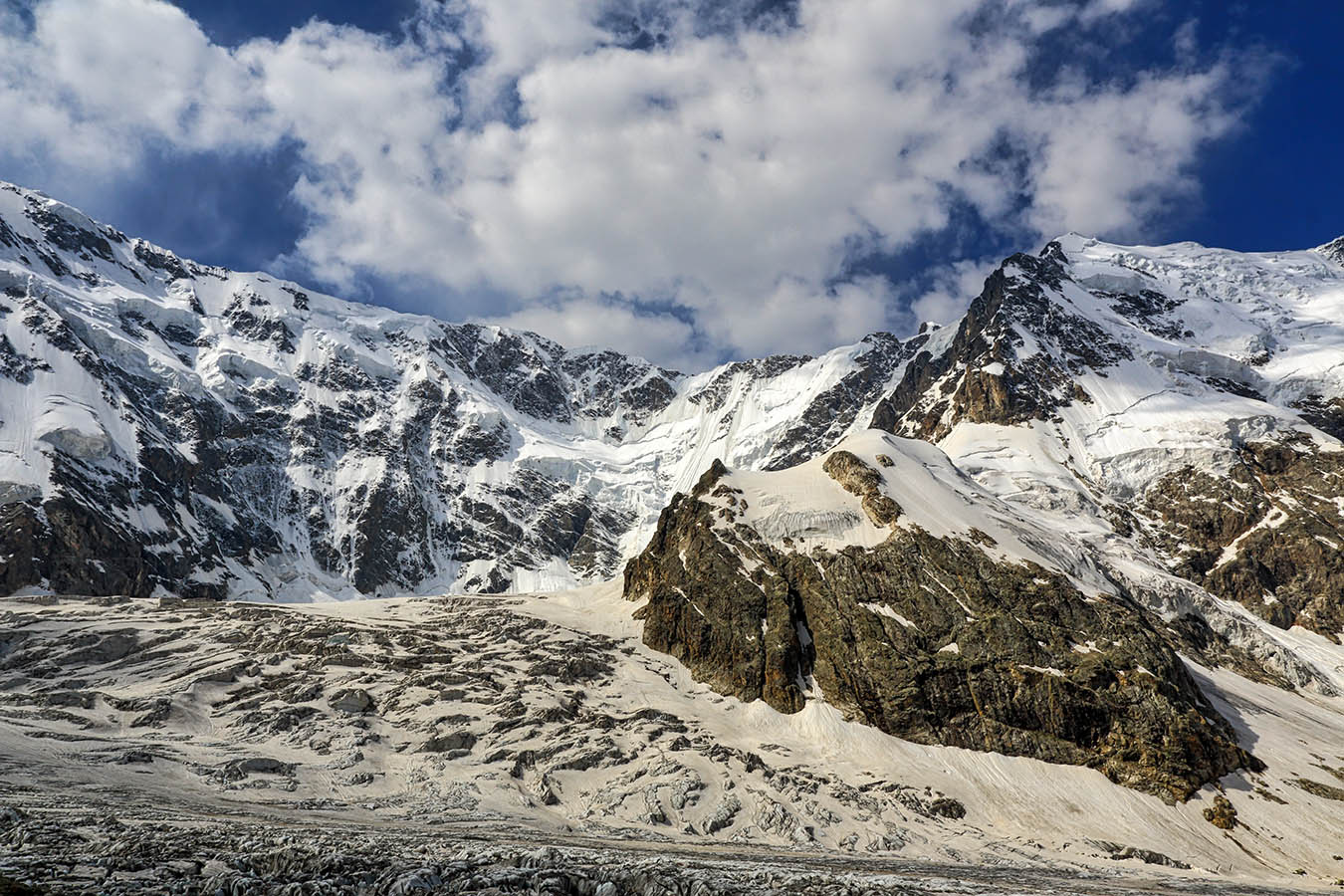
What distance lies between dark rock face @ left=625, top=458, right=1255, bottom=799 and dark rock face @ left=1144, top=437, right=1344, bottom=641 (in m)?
62.1

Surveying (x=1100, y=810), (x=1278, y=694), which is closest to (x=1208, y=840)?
(x=1100, y=810)

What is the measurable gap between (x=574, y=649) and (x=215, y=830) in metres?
59.5

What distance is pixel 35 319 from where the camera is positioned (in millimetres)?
195500

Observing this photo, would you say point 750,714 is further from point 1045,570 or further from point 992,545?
point 1045,570

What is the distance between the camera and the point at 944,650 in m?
74.2

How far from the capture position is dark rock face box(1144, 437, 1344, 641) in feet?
401

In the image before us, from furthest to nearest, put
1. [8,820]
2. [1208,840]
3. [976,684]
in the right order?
[976,684] → [1208,840] → [8,820]

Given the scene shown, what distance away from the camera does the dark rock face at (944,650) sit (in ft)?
219

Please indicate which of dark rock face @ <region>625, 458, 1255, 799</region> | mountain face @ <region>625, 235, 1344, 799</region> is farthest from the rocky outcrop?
dark rock face @ <region>625, 458, 1255, 799</region>

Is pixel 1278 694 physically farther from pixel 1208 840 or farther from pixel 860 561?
pixel 860 561

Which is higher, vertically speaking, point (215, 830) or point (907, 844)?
point (215, 830)

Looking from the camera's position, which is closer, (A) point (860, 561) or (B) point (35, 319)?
(A) point (860, 561)

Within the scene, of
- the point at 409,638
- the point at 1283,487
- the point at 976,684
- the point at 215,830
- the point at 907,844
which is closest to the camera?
the point at 215,830

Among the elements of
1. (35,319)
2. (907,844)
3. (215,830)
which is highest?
(35,319)
